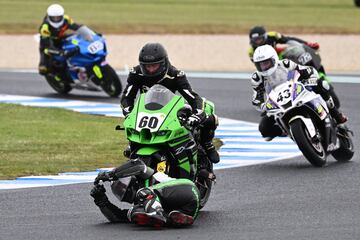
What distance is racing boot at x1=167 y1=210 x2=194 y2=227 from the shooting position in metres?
9.08

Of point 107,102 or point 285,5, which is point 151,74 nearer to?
point 107,102

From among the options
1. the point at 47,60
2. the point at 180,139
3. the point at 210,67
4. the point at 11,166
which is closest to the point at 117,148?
the point at 11,166

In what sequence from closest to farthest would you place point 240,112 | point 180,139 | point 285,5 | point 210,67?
point 180,139
point 240,112
point 210,67
point 285,5

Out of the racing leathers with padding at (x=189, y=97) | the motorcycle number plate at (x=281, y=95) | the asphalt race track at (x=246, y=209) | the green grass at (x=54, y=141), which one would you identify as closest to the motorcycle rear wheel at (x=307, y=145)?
the asphalt race track at (x=246, y=209)

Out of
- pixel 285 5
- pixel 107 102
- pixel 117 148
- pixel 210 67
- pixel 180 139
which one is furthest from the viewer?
pixel 285 5

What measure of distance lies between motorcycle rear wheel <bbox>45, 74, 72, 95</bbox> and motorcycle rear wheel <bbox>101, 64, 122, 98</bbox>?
960 millimetres

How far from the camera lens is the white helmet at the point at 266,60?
1338cm

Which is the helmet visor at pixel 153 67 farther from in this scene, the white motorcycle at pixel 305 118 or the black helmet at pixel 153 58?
the white motorcycle at pixel 305 118

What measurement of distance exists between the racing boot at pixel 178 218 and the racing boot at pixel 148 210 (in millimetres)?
59

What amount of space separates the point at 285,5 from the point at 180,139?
39.3 meters

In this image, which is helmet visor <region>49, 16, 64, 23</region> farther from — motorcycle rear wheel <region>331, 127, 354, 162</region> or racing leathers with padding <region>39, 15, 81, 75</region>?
motorcycle rear wheel <region>331, 127, 354, 162</region>

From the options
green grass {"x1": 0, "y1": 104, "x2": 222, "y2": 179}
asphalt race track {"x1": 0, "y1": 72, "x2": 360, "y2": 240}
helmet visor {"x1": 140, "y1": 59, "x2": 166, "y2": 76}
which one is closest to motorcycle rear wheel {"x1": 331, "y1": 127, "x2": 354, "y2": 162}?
asphalt race track {"x1": 0, "y1": 72, "x2": 360, "y2": 240}

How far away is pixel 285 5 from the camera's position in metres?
48.4

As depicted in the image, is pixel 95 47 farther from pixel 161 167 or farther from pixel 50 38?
pixel 161 167
